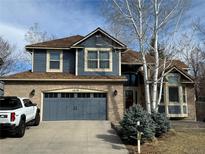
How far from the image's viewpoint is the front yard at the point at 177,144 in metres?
13.7

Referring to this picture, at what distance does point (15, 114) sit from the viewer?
15.8m

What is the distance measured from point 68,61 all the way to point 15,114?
1194cm

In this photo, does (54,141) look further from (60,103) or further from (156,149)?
(60,103)

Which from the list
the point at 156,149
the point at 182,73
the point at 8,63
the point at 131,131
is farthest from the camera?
the point at 8,63

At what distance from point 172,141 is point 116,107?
967 centimetres

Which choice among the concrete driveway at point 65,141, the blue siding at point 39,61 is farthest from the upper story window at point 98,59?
the concrete driveway at point 65,141

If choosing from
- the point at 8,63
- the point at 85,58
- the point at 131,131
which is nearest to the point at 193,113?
the point at 85,58

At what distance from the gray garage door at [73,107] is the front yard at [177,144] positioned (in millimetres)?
8329

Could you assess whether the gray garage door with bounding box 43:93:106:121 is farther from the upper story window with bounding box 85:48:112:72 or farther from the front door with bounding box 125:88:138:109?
the front door with bounding box 125:88:138:109

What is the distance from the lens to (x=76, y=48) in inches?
1046

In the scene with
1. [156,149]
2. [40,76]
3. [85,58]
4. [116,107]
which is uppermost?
[85,58]

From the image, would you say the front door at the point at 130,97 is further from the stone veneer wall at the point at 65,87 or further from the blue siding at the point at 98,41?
the blue siding at the point at 98,41

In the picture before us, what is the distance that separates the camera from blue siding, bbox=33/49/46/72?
88.1 ft

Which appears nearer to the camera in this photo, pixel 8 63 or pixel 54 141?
pixel 54 141
